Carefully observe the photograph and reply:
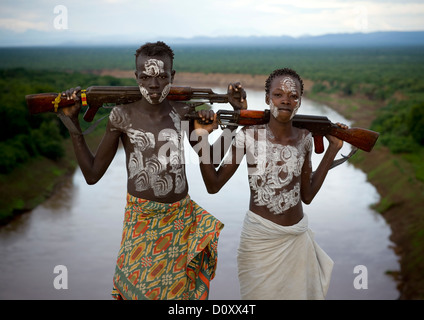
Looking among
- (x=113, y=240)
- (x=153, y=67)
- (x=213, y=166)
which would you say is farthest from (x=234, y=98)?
(x=113, y=240)

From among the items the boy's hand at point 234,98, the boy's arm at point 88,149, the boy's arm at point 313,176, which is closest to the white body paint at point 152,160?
the boy's arm at point 88,149

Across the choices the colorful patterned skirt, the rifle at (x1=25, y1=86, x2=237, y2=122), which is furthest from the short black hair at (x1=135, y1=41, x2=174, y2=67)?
the colorful patterned skirt

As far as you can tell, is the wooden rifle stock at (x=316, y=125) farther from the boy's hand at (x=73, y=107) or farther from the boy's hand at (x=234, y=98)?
the boy's hand at (x=73, y=107)

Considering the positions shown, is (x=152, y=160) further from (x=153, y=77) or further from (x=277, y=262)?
(x=277, y=262)

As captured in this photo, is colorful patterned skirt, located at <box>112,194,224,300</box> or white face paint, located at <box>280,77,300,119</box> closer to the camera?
colorful patterned skirt, located at <box>112,194,224,300</box>

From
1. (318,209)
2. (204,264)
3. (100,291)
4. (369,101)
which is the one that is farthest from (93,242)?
(369,101)

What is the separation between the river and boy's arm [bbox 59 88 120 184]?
5.28 m

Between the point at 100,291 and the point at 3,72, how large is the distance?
2752cm

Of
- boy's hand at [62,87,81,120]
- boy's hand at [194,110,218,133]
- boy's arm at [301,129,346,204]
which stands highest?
boy's hand at [62,87,81,120]

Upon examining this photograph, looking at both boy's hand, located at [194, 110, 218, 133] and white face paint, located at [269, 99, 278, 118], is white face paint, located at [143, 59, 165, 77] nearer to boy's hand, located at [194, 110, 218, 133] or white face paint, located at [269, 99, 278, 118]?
boy's hand, located at [194, 110, 218, 133]

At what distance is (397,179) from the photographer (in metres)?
14.0

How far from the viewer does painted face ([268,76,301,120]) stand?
10.1 feet

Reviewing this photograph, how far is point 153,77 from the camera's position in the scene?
2.92 metres

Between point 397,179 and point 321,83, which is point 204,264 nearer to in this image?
point 397,179
